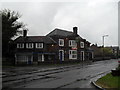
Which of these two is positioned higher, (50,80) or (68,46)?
(68,46)

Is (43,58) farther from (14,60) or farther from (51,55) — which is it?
(14,60)

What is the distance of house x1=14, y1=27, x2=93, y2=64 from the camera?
162ft

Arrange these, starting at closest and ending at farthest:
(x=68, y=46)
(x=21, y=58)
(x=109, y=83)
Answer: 1. (x=109, y=83)
2. (x=21, y=58)
3. (x=68, y=46)

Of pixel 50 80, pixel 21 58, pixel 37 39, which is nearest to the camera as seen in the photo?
pixel 50 80

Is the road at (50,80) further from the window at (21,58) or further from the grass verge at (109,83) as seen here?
the window at (21,58)

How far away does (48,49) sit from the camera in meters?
51.6

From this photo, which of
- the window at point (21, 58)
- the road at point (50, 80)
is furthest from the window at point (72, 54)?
the road at point (50, 80)

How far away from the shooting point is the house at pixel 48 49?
162 feet

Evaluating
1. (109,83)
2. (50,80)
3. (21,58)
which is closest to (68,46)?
(21,58)

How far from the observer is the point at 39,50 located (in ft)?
165

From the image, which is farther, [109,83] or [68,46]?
[68,46]

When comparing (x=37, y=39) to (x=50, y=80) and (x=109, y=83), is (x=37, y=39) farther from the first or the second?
(x=109, y=83)

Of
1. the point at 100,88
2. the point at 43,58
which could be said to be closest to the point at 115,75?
the point at 100,88

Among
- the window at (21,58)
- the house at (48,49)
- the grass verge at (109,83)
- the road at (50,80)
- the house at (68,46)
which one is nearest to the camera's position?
the grass verge at (109,83)
